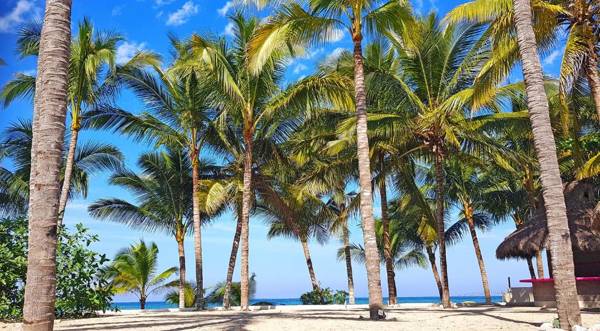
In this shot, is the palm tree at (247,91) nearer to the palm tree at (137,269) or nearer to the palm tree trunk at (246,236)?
the palm tree trunk at (246,236)

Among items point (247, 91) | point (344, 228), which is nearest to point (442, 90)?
point (247, 91)

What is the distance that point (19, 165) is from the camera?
2338 cm

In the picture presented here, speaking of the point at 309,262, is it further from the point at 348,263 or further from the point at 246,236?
the point at 246,236

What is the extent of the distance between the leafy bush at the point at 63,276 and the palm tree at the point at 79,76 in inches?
58.4

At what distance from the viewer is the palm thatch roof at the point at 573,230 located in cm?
1559

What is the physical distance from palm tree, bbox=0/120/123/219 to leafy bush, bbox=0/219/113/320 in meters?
8.44

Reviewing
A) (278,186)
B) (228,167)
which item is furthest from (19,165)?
(278,186)

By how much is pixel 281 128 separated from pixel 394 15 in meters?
8.45

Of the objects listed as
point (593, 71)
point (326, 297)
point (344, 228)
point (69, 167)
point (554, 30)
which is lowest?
point (326, 297)

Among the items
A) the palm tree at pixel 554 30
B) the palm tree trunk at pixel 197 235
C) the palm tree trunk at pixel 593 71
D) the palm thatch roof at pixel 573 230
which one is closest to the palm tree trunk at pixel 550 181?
the palm tree at pixel 554 30

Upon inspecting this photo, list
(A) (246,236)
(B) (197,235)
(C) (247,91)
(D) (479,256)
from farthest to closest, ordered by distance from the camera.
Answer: (D) (479,256), (B) (197,235), (C) (247,91), (A) (246,236)

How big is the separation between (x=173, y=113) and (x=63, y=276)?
865 cm

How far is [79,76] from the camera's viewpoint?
15531 millimetres

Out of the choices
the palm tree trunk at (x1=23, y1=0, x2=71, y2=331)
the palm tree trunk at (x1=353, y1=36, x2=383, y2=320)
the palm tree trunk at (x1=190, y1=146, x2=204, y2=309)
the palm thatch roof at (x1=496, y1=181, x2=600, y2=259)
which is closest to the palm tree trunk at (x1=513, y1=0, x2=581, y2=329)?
the palm tree trunk at (x1=353, y1=36, x2=383, y2=320)
